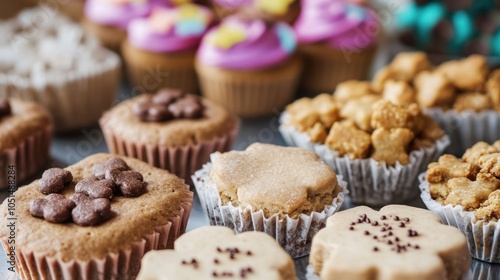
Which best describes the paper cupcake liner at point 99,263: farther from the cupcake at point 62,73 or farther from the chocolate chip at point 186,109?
the cupcake at point 62,73

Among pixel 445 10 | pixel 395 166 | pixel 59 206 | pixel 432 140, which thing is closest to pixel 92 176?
pixel 59 206

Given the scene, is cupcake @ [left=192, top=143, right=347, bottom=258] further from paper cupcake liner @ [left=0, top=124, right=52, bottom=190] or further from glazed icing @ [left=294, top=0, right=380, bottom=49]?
glazed icing @ [left=294, top=0, right=380, bottom=49]

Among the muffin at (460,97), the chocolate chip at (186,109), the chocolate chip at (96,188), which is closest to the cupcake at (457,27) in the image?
the muffin at (460,97)

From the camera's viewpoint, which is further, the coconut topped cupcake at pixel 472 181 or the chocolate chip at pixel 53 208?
the coconut topped cupcake at pixel 472 181

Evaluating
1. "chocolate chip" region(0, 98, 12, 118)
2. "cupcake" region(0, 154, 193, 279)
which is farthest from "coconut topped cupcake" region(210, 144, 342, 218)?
"chocolate chip" region(0, 98, 12, 118)

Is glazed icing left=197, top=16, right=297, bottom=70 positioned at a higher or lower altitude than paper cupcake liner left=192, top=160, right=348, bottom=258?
higher

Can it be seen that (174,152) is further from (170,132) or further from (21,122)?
(21,122)

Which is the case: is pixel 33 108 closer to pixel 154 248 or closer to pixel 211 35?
pixel 211 35
